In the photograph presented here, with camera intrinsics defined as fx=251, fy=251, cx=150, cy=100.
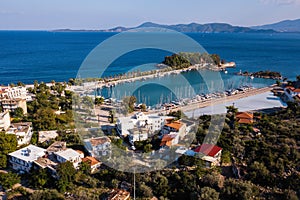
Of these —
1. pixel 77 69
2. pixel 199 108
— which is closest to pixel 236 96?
pixel 199 108

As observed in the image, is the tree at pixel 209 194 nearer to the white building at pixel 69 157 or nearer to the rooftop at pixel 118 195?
the rooftop at pixel 118 195

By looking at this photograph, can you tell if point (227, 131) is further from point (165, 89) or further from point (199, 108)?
point (165, 89)

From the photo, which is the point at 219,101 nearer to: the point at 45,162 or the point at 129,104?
the point at 129,104

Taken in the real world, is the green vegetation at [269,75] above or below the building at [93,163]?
above

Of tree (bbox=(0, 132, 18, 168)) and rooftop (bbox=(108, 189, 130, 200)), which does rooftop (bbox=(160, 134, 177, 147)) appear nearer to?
rooftop (bbox=(108, 189, 130, 200))

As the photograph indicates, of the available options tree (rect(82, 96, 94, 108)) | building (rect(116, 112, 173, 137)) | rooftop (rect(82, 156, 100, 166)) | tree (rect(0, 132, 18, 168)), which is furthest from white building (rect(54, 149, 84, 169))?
tree (rect(82, 96, 94, 108))

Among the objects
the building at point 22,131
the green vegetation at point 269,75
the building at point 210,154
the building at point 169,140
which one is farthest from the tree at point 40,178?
the green vegetation at point 269,75
